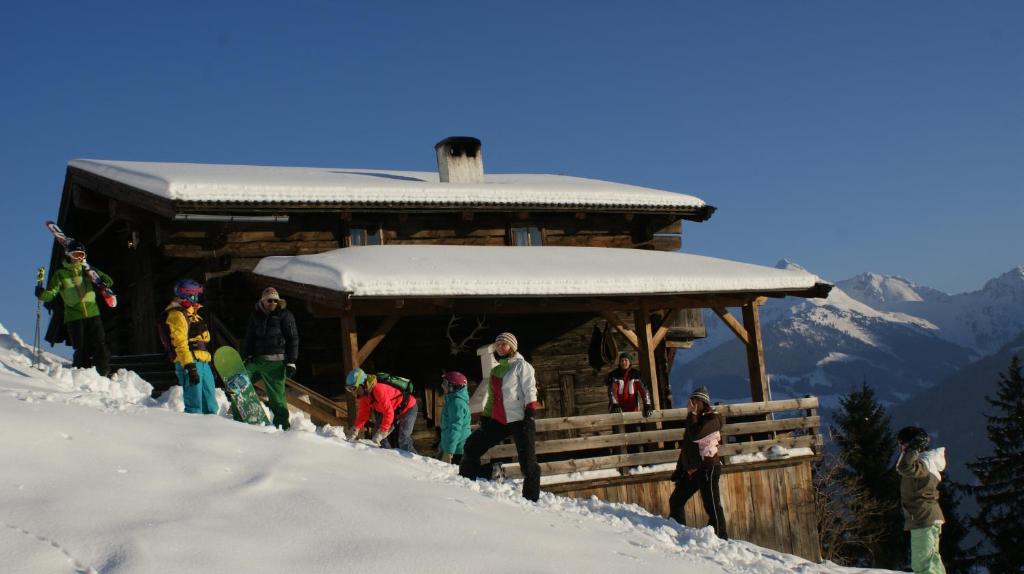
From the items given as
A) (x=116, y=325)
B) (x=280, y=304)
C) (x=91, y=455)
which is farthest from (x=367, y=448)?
(x=116, y=325)

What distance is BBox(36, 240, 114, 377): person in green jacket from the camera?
1022 centimetres

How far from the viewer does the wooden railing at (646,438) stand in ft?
37.1

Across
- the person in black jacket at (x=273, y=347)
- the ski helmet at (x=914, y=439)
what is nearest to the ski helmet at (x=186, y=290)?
the person in black jacket at (x=273, y=347)

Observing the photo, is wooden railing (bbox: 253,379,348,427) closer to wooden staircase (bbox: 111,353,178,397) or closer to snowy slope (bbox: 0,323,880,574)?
wooden staircase (bbox: 111,353,178,397)

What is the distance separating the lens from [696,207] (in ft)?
58.3

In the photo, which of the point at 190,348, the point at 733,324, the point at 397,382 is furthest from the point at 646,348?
the point at 190,348

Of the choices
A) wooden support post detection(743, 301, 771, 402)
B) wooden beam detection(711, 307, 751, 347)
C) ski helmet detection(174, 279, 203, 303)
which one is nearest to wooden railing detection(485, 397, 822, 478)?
wooden support post detection(743, 301, 771, 402)

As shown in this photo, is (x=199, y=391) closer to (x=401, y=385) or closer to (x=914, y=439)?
(x=401, y=385)

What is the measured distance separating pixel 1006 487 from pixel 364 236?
1047 inches

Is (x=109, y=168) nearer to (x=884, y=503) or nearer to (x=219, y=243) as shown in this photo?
(x=219, y=243)

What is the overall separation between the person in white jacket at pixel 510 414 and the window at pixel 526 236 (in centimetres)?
836

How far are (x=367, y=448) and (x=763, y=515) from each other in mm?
6603

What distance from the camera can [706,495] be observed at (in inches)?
367

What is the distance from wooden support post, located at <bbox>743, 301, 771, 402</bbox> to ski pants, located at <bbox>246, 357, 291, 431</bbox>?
7724 mm
